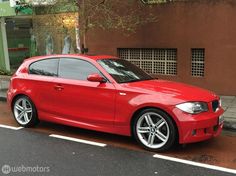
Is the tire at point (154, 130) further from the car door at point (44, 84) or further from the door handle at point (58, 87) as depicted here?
the car door at point (44, 84)

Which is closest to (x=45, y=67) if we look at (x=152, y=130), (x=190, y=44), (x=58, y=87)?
(x=58, y=87)

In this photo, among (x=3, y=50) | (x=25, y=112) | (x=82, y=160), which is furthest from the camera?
(x=3, y=50)

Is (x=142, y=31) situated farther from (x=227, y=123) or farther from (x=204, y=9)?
(x=227, y=123)

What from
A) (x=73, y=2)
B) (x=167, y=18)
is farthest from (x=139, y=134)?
(x=167, y=18)

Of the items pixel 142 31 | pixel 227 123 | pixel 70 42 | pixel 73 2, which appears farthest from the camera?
pixel 70 42

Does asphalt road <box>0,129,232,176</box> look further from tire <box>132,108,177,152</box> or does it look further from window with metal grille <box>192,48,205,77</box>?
window with metal grille <box>192,48,205,77</box>

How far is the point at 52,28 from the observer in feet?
36.4

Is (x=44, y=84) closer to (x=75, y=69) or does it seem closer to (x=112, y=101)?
(x=75, y=69)

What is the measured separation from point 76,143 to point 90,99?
0.77 m

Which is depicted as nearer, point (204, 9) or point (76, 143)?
point (76, 143)

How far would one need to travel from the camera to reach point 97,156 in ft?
18.9

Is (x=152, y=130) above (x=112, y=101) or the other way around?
the other way around

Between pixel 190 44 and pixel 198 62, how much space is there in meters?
0.56

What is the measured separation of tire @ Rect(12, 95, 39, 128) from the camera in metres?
7.39
